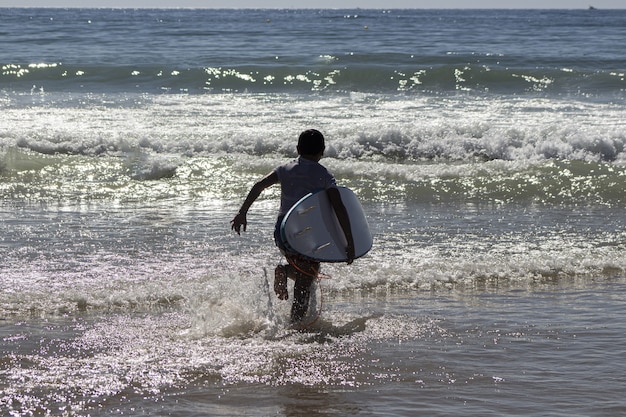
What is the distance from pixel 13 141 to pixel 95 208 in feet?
15.3

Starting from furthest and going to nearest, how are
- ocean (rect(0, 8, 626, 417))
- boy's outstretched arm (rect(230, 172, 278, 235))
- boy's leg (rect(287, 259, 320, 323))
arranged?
boy's leg (rect(287, 259, 320, 323)) < boy's outstretched arm (rect(230, 172, 278, 235)) < ocean (rect(0, 8, 626, 417))

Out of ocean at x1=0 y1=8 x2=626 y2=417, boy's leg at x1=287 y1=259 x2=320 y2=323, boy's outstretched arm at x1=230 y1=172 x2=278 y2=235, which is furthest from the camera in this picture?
boy's leg at x1=287 y1=259 x2=320 y2=323

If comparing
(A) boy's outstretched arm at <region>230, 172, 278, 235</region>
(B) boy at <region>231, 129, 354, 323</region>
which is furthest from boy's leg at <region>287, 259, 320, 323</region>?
(A) boy's outstretched arm at <region>230, 172, 278, 235</region>

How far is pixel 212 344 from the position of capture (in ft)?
18.0

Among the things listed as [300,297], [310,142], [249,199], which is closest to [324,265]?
[300,297]

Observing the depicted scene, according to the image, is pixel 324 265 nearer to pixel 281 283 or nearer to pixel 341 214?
pixel 281 283

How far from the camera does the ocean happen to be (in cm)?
485

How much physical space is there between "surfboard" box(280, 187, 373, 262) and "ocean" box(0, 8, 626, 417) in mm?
504

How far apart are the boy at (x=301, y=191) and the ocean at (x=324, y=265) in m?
0.30

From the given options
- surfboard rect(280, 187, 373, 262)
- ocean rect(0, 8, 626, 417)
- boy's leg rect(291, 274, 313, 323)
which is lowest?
ocean rect(0, 8, 626, 417)

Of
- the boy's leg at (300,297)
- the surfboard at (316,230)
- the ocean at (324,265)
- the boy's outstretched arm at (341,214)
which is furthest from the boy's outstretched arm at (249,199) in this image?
the ocean at (324,265)

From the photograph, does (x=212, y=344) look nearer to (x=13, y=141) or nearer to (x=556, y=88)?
(x=13, y=141)

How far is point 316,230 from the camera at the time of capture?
5.71m

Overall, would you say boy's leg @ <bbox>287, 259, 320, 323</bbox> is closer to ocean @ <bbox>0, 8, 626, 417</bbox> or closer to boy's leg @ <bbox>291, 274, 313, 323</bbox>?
boy's leg @ <bbox>291, 274, 313, 323</bbox>
